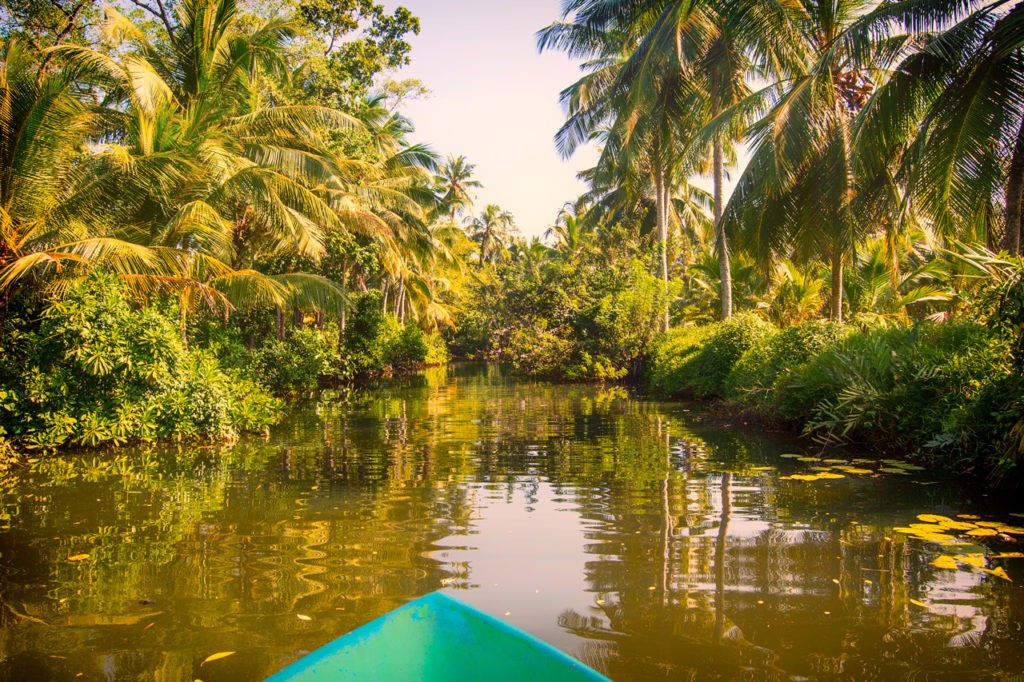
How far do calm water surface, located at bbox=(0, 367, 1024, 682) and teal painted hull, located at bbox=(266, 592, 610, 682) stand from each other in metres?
1.53

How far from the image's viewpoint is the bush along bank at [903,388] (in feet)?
23.4

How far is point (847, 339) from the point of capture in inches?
438

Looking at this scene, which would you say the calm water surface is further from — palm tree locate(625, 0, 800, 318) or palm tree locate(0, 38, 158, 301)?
palm tree locate(625, 0, 800, 318)

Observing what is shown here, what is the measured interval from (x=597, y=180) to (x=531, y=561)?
22166mm

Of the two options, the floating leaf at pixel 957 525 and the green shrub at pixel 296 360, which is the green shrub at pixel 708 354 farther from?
the green shrub at pixel 296 360

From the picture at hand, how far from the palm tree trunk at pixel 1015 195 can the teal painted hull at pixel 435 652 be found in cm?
948

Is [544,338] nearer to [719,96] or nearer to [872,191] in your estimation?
[719,96]

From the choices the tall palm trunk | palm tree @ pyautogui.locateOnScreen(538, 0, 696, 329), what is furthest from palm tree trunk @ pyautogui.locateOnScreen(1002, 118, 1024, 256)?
palm tree @ pyautogui.locateOnScreen(538, 0, 696, 329)

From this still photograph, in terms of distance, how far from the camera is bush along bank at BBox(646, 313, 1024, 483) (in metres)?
7.14

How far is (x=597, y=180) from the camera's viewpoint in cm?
2602

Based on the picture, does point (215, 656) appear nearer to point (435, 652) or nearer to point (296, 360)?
point (435, 652)

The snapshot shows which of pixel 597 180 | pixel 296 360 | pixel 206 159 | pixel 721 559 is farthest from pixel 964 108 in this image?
pixel 597 180

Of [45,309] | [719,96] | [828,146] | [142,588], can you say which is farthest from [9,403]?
[719,96]

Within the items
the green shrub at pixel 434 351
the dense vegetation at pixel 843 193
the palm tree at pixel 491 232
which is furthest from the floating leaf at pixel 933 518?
the palm tree at pixel 491 232
